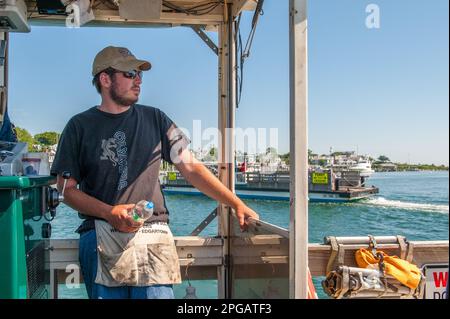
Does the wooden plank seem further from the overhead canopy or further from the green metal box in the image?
the overhead canopy

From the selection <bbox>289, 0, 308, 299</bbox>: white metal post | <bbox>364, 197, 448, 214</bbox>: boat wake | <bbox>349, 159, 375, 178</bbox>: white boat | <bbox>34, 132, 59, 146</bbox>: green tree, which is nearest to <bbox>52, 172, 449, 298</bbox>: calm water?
<bbox>364, 197, 448, 214</bbox>: boat wake

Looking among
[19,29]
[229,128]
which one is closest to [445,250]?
[229,128]

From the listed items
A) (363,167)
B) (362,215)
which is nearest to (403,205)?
(363,167)

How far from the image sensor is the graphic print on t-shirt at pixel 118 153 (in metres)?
2.33

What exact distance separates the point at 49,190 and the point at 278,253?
3.91 ft

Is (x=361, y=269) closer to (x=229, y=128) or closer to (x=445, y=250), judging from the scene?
(x=445, y=250)

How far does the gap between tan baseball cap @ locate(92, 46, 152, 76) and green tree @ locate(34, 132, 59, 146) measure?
1225mm

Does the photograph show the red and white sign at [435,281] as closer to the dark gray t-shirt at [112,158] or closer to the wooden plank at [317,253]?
the wooden plank at [317,253]

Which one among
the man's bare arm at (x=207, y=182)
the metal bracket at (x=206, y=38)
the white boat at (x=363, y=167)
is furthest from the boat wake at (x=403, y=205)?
the man's bare arm at (x=207, y=182)

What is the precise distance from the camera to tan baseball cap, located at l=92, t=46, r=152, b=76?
2384mm

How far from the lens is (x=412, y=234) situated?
1970 cm

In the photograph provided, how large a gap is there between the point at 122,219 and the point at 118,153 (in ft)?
1.28

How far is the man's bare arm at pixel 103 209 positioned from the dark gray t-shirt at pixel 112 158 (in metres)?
0.12
